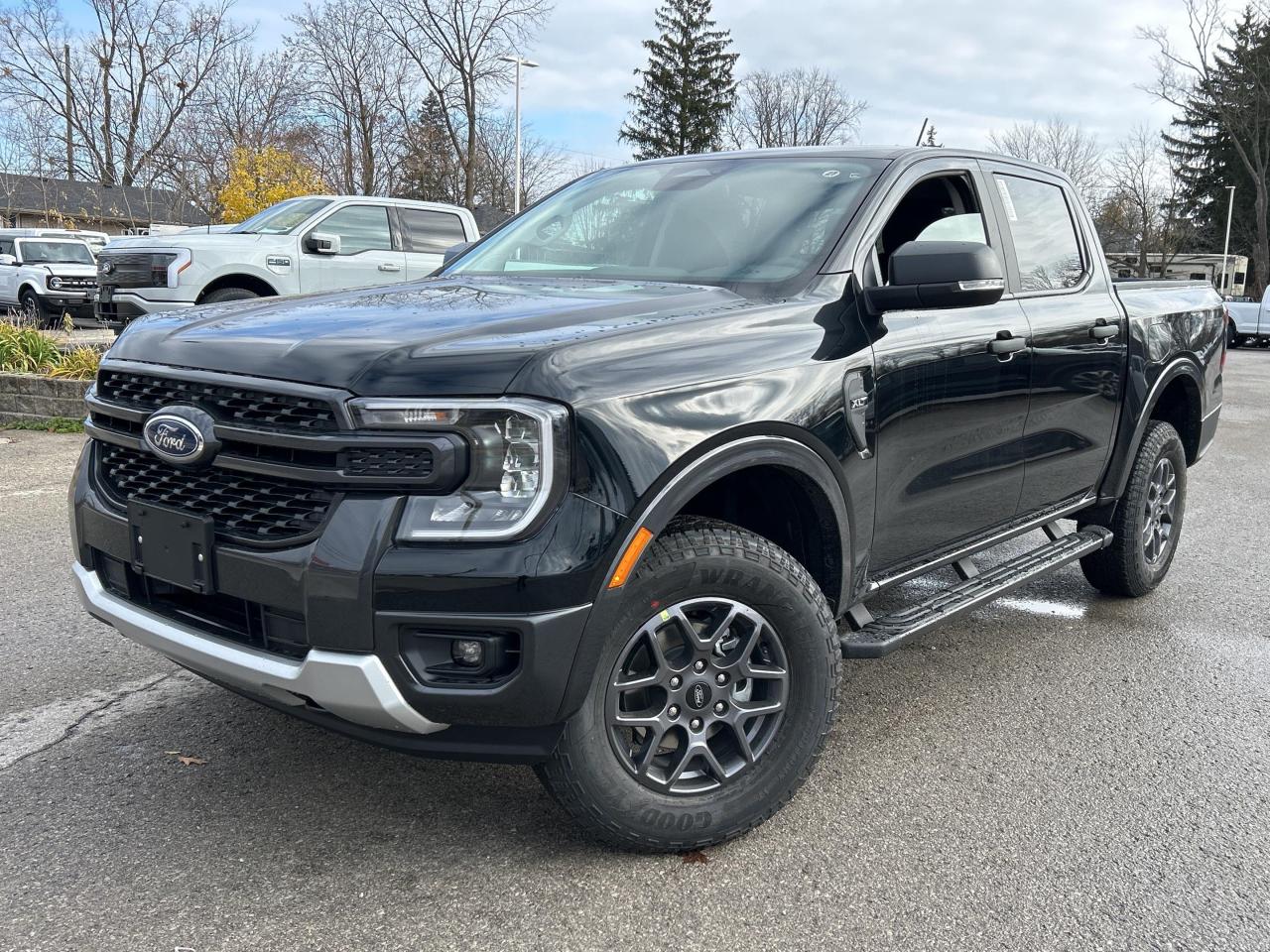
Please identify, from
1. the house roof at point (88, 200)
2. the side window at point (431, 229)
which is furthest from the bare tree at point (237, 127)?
the side window at point (431, 229)

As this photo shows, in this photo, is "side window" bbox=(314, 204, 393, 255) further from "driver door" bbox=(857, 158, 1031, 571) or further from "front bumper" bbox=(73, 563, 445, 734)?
"front bumper" bbox=(73, 563, 445, 734)

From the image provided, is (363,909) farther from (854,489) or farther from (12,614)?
(12,614)

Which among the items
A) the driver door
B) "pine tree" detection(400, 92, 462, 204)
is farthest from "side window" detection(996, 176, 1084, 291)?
"pine tree" detection(400, 92, 462, 204)

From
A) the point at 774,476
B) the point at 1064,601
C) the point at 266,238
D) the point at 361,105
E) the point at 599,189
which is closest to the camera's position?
the point at 774,476

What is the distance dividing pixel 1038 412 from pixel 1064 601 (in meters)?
1.60

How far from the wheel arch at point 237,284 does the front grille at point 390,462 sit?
30.7ft

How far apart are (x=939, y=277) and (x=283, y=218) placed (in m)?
10.2

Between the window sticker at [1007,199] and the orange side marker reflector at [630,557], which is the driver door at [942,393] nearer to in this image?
the window sticker at [1007,199]

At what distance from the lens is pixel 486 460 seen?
2.29 metres

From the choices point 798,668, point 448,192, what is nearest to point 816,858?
point 798,668

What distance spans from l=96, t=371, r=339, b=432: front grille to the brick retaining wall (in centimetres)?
748

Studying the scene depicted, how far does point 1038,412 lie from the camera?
3945mm

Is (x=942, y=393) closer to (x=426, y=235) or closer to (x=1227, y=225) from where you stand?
(x=426, y=235)

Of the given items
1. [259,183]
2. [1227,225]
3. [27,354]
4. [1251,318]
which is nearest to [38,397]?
[27,354]
